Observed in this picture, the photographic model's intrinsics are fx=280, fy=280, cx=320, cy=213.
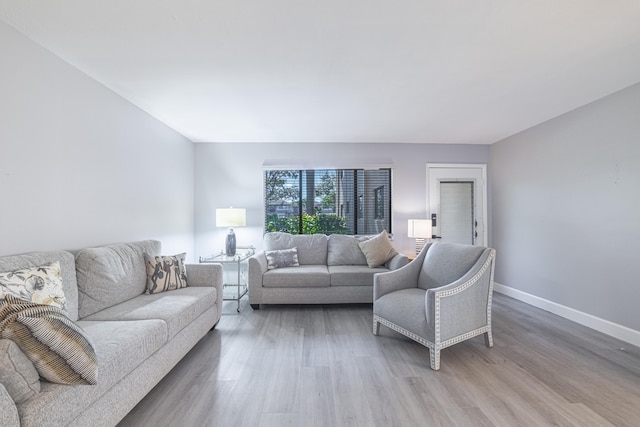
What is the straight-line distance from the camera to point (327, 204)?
15.0 ft

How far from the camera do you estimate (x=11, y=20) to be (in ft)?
5.74

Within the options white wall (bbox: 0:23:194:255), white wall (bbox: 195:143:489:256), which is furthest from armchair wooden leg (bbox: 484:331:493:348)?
white wall (bbox: 0:23:194:255)

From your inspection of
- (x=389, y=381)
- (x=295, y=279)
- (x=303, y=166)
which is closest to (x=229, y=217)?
(x=295, y=279)

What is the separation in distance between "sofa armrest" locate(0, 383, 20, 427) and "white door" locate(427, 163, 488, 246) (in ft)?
15.2

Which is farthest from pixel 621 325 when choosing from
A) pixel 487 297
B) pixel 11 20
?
pixel 11 20

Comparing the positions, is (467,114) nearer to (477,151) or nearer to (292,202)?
(477,151)

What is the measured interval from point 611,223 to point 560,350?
55.5 inches

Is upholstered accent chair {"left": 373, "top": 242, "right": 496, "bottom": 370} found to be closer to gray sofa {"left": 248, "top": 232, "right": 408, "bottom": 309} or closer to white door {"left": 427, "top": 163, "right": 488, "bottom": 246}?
gray sofa {"left": 248, "top": 232, "right": 408, "bottom": 309}

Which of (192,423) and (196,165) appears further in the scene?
(196,165)

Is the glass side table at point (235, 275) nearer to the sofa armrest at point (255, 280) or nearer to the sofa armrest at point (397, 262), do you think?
the sofa armrest at point (255, 280)

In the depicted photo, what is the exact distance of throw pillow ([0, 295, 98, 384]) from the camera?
1149mm

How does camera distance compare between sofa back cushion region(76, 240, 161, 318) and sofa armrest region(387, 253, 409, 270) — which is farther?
sofa armrest region(387, 253, 409, 270)

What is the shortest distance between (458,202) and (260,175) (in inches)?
129

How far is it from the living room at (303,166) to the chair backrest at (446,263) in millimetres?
1532
